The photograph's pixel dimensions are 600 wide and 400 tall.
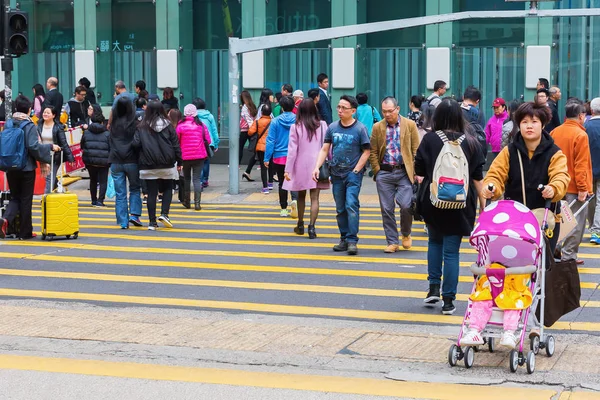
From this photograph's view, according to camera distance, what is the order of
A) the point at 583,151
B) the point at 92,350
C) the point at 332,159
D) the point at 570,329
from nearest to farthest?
1. the point at 92,350
2. the point at 570,329
3. the point at 583,151
4. the point at 332,159

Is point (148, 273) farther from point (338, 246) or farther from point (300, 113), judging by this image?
point (300, 113)

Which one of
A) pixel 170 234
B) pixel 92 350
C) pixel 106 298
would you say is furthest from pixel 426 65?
pixel 92 350

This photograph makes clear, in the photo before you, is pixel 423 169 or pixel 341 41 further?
pixel 341 41

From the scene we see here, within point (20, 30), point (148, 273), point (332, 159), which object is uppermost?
point (20, 30)

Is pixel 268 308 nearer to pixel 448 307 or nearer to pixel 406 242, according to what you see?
pixel 448 307

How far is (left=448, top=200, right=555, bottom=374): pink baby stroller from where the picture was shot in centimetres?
753

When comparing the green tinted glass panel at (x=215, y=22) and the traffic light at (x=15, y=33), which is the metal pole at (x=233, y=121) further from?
the green tinted glass panel at (x=215, y=22)

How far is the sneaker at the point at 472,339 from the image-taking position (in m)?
7.44

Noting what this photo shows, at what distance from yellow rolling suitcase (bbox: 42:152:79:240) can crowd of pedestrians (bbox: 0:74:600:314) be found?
0.88 ft

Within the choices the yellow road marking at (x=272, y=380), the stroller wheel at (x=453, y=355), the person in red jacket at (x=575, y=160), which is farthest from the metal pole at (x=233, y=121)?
the stroller wheel at (x=453, y=355)

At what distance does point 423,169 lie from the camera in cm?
964

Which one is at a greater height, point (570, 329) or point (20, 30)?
point (20, 30)

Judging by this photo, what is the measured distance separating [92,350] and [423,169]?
3.23m

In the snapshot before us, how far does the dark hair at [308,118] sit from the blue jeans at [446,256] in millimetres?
5200
